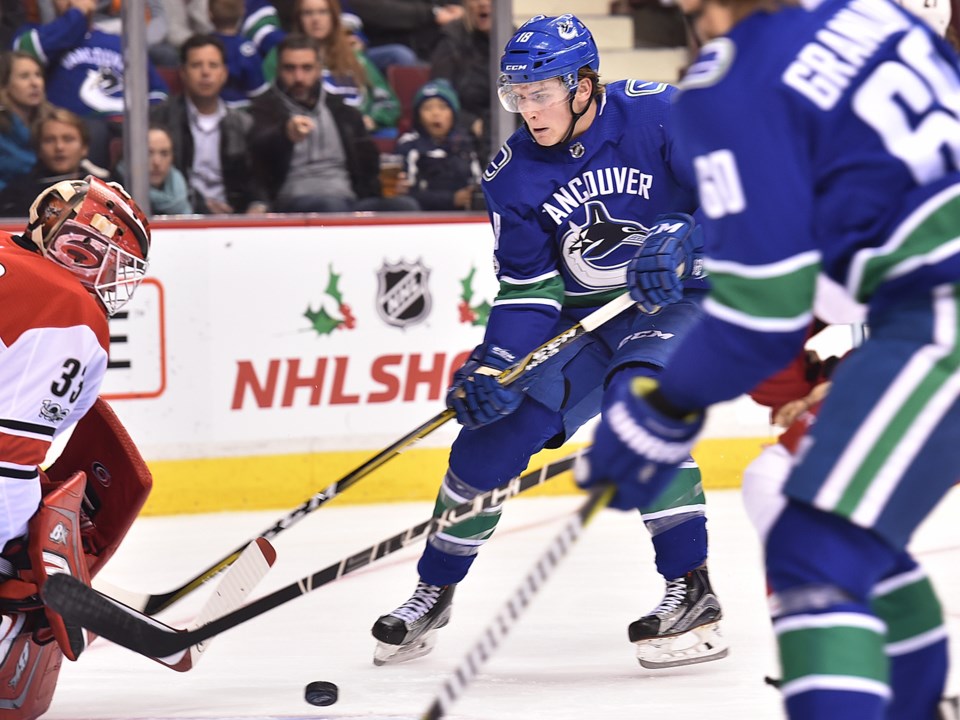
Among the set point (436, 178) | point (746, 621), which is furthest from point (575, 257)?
point (436, 178)

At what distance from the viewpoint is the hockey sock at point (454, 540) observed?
2.93m

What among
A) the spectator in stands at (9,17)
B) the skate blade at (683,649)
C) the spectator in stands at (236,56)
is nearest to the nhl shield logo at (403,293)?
the spectator in stands at (236,56)

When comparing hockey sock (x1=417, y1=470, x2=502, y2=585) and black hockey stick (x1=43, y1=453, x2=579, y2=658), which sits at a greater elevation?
black hockey stick (x1=43, y1=453, x2=579, y2=658)

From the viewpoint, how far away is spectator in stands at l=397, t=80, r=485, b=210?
15.8 ft

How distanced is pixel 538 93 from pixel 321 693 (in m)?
1.17

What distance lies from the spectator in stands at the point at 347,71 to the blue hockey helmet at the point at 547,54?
81.7 inches

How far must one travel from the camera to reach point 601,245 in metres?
2.94

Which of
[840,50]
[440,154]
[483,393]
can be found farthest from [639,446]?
[440,154]

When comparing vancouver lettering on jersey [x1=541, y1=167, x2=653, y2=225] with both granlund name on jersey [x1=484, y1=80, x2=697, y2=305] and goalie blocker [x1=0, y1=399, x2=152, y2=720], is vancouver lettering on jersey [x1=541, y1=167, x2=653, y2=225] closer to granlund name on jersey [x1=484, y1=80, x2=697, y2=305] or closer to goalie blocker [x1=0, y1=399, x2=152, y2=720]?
granlund name on jersey [x1=484, y1=80, x2=697, y2=305]

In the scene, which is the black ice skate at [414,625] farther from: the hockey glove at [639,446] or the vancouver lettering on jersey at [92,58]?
the vancouver lettering on jersey at [92,58]

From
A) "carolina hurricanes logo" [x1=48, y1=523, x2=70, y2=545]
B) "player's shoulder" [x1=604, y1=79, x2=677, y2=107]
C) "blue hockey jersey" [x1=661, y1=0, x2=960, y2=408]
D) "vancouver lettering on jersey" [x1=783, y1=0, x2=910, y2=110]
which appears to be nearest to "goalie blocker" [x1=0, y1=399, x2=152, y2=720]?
"carolina hurricanes logo" [x1=48, y1=523, x2=70, y2=545]

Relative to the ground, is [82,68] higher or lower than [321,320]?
higher

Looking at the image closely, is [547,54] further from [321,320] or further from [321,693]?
[321,320]

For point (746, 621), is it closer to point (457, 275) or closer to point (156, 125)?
point (457, 275)
